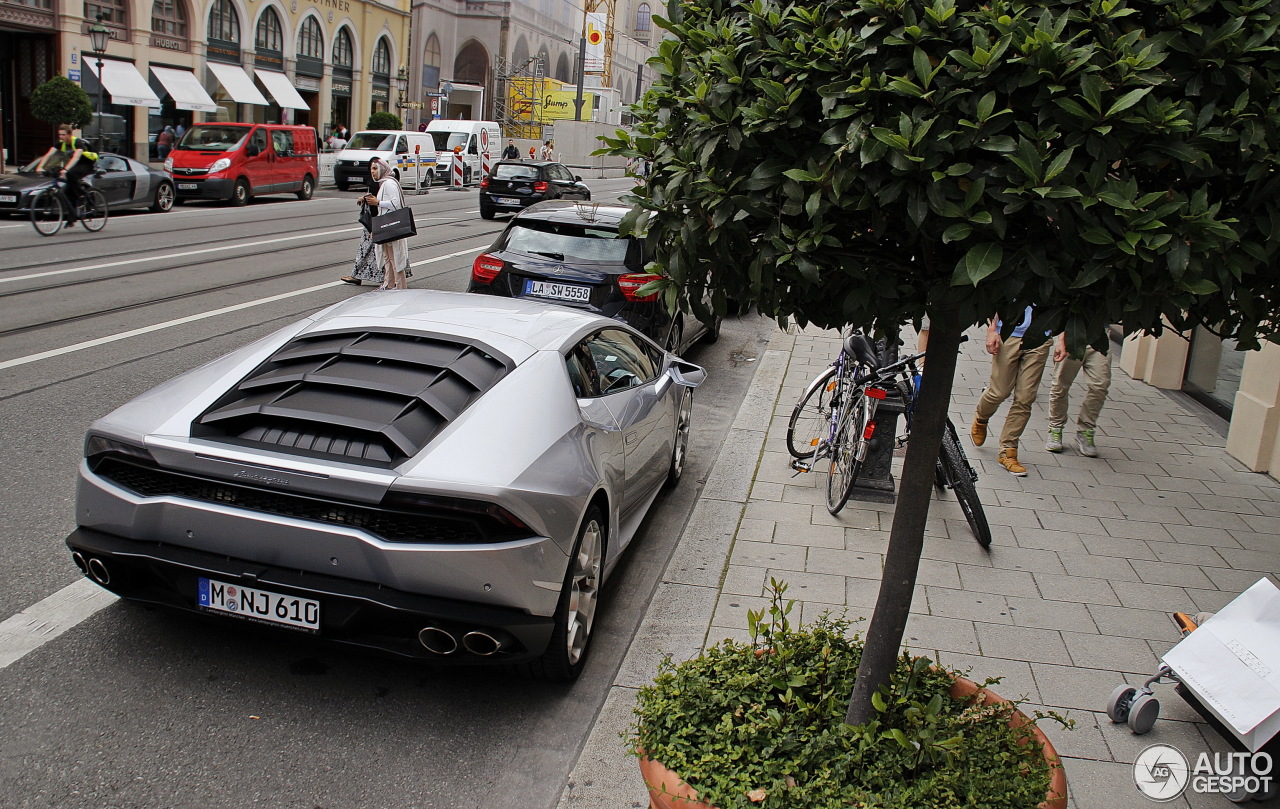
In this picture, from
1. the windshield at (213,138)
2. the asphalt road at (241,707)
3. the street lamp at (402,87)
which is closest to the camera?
the asphalt road at (241,707)

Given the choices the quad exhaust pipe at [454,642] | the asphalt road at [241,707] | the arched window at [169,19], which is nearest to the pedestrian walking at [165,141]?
the arched window at [169,19]

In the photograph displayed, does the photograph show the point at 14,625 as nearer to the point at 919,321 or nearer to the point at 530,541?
the point at 530,541

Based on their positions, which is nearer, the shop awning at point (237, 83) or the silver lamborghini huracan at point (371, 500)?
the silver lamborghini huracan at point (371, 500)

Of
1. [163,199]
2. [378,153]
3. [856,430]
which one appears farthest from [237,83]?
[856,430]

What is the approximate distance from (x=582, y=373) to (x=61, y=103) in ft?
86.3

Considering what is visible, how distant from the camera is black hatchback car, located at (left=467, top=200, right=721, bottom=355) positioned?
945 cm

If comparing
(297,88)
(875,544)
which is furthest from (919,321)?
(297,88)

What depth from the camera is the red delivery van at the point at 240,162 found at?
82.4 ft

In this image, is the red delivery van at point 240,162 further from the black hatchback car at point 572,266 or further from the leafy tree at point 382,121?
the black hatchback car at point 572,266

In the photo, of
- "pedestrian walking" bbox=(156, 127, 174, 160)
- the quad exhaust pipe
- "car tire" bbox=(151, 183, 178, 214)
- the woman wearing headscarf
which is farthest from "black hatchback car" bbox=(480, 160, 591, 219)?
the quad exhaust pipe

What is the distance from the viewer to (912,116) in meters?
2.23

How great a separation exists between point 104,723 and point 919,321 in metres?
3.13

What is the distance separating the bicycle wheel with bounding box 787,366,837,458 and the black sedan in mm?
15442

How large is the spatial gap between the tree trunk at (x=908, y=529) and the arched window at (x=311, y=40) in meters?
46.4
